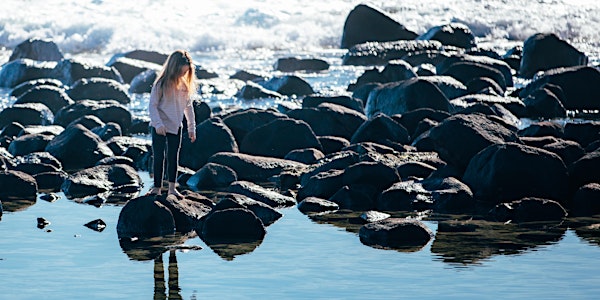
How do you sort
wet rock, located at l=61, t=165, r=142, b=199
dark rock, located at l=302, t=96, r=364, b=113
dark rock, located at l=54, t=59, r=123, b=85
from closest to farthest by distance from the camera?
wet rock, located at l=61, t=165, r=142, b=199, dark rock, located at l=302, t=96, r=364, b=113, dark rock, located at l=54, t=59, r=123, b=85

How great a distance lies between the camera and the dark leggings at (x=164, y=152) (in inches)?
436

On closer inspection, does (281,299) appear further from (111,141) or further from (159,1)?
(159,1)

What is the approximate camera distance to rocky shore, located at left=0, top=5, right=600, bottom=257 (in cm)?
1045

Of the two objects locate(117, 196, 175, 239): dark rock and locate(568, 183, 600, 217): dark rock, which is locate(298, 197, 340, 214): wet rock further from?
locate(568, 183, 600, 217): dark rock

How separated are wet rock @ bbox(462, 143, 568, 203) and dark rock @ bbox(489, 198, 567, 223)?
643mm

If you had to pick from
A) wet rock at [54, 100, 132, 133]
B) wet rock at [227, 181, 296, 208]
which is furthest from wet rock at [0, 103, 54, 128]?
wet rock at [227, 181, 296, 208]

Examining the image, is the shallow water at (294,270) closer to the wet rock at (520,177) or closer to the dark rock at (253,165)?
the wet rock at (520,177)

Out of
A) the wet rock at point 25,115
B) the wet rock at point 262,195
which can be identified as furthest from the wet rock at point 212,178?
the wet rock at point 25,115

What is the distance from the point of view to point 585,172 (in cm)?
1193

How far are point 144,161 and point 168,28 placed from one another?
27313 mm

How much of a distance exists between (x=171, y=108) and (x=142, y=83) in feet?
48.2

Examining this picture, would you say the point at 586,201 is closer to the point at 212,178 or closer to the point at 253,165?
the point at 253,165

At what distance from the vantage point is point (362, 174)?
12.1 m

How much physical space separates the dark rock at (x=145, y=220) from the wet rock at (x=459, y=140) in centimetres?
361
